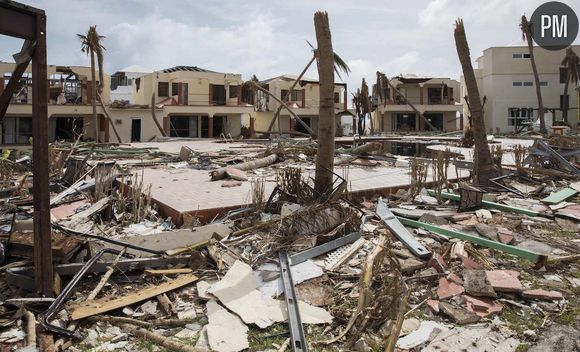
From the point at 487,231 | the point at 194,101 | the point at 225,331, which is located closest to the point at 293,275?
the point at 225,331

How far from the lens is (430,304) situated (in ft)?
13.8

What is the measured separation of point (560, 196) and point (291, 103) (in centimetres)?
3596

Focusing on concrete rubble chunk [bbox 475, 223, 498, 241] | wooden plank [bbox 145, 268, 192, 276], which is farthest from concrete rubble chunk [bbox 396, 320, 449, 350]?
concrete rubble chunk [bbox 475, 223, 498, 241]

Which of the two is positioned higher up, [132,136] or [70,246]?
[132,136]

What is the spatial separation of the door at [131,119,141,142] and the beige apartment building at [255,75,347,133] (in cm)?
1156

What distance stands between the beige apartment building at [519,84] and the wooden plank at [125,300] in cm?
4833

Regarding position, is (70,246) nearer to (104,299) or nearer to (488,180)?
(104,299)

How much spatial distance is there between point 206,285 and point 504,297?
107 inches

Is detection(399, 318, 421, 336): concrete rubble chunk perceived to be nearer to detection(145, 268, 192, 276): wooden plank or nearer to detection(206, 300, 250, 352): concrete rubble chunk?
detection(206, 300, 250, 352): concrete rubble chunk

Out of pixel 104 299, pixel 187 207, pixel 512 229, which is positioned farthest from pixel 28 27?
pixel 512 229

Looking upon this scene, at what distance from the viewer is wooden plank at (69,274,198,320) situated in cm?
384

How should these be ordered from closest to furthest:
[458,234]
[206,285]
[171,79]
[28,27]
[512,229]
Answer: [28,27] < [206,285] < [458,234] < [512,229] < [171,79]

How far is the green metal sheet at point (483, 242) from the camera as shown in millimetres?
5121

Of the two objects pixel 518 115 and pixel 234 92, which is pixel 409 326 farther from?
pixel 518 115
